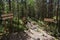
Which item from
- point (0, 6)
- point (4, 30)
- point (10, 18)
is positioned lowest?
point (4, 30)

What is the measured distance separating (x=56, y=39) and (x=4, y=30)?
340cm

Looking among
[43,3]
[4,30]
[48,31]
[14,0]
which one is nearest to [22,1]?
[14,0]

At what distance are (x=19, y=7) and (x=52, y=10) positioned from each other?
3.70 metres

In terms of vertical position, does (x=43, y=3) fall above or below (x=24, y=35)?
above

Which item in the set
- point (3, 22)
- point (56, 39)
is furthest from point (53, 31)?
point (3, 22)

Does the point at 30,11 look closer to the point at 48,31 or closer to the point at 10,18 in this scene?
the point at 48,31

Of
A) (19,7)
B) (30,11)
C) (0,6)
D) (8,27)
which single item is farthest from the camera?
(30,11)

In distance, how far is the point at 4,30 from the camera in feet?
31.4

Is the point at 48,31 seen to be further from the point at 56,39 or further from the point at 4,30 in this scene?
the point at 4,30

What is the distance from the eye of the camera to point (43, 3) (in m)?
16.1

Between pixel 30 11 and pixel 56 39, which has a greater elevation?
pixel 30 11

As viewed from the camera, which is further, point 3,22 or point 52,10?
point 52,10

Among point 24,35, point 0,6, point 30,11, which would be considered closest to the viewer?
point 24,35

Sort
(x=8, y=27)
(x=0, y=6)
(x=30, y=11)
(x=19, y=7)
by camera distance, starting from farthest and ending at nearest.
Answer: (x=30, y=11) → (x=19, y=7) → (x=0, y=6) → (x=8, y=27)
